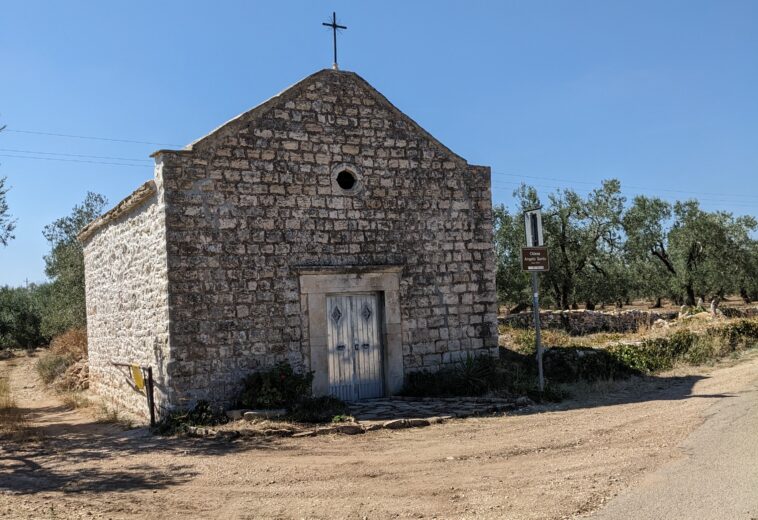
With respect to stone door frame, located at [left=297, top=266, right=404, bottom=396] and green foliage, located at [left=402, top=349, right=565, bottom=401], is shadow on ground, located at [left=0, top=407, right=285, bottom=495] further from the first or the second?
green foliage, located at [left=402, top=349, right=565, bottom=401]

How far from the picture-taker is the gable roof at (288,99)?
33.5ft

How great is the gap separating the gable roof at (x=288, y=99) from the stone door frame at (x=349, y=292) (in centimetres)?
249

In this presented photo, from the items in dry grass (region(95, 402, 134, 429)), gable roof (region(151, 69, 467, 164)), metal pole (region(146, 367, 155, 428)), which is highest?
gable roof (region(151, 69, 467, 164))

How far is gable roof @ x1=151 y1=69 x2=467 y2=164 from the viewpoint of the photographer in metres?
10.2

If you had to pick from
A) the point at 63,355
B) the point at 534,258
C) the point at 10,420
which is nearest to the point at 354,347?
the point at 534,258

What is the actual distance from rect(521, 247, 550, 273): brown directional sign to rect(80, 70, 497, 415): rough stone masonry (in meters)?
1.29

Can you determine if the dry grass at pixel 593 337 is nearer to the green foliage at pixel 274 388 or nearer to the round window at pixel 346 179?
the round window at pixel 346 179

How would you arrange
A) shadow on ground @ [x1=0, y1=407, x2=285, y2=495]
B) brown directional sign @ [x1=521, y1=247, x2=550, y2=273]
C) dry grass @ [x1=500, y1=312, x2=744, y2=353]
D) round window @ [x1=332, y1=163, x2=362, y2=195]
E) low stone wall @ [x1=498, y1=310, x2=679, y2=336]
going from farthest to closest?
low stone wall @ [x1=498, y1=310, x2=679, y2=336] < dry grass @ [x1=500, y1=312, x2=744, y2=353] < brown directional sign @ [x1=521, y1=247, x2=550, y2=273] < round window @ [x1=332, y1=163, x2=362, y2=195] < shadow on ground @ [x1=0, y1=407, x2=285, y2=495]

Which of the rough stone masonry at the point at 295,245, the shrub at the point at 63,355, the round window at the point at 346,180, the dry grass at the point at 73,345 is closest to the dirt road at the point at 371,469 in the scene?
the rough stone masonry at the point at 295,245

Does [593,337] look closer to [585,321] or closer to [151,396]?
[585,321]

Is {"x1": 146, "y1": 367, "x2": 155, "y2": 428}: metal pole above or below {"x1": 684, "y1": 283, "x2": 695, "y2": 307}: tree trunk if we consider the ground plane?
below

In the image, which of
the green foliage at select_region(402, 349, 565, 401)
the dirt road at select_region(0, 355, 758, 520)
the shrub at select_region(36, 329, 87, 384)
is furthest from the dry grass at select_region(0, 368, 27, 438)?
the green foliage at select_region(402, 349, 565, 401)

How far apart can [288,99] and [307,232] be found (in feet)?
7.37

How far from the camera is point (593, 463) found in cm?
677
